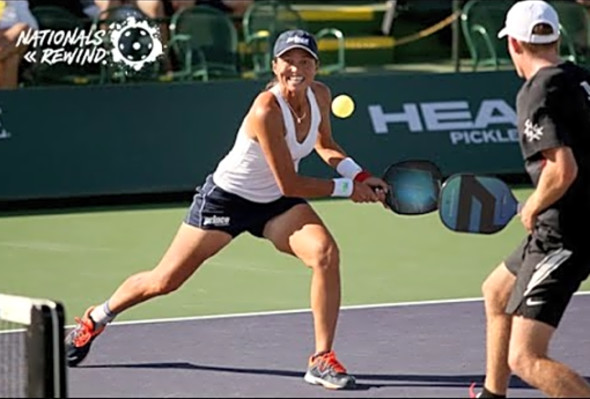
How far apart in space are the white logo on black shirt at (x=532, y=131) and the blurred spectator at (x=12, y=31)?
7.68 m

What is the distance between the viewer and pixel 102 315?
27.3 feet

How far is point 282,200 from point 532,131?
1882mm

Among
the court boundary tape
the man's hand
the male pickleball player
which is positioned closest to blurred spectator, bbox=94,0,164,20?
the court boundary tape

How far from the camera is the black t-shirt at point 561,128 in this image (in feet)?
21.4

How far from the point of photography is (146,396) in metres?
7.52

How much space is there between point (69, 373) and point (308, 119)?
171cm

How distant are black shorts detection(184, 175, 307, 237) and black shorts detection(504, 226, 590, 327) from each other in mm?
1657

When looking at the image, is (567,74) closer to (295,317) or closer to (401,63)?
(295,317)

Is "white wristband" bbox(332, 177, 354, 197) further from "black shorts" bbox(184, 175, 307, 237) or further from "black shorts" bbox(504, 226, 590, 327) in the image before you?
"black shorts" bbox(504, 226, 590, 327)

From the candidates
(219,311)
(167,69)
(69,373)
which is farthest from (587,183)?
(167,69)

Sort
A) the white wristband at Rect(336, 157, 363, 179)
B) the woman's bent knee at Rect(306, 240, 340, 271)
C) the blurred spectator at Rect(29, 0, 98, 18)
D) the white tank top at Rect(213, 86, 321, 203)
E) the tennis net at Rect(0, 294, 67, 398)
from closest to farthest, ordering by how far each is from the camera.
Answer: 1. the tennis net at Rect(0, 294, 67, 398)
2. the woman's bent knee at Rect(306, 240, 340, 271)
3. the white tank top at Rect(213, 86, 321, 203)
4. the white wristband at Rect(336, 157, 363, 179)
5. the blurred spectator at Rect(29, 0, 98, 18)

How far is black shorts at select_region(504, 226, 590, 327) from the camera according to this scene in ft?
21.9

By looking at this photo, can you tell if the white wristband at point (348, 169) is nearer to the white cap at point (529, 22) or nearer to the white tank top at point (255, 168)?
the white tank top at point (255, 168)

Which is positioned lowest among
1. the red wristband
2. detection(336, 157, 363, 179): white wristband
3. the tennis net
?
the tennis net
